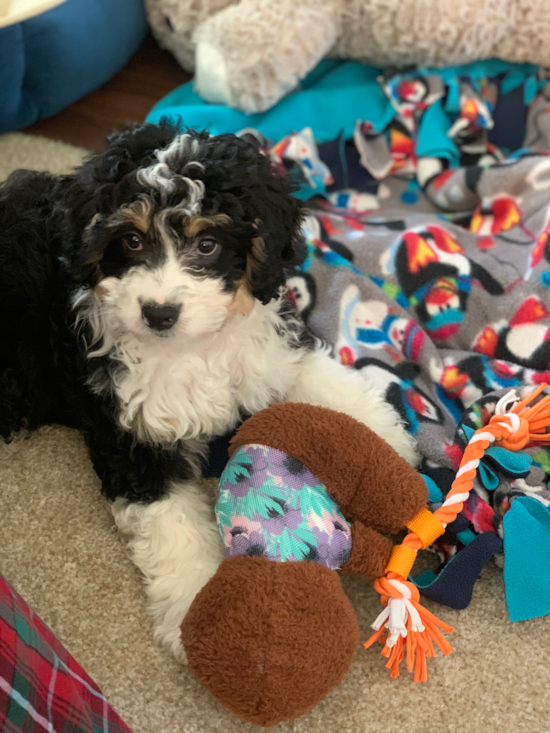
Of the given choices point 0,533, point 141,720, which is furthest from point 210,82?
point 141,720

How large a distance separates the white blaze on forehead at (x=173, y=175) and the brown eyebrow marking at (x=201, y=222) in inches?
0.6

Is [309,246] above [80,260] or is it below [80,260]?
below

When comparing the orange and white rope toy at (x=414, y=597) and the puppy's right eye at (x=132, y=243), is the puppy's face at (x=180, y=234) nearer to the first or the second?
the puppy's right eye at (x=132, y=243)

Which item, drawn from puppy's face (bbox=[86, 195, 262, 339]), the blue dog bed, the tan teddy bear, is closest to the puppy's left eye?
puppy's face (bbox=[86, 195, 262, 339])

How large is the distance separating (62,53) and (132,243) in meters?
1.62

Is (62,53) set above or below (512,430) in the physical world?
above

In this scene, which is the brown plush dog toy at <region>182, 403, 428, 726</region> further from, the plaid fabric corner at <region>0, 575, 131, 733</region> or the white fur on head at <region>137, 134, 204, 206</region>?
the white fur on head at <region>137, 134, 204, 206</region>

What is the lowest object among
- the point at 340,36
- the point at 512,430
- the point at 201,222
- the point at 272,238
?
the point at 512,430

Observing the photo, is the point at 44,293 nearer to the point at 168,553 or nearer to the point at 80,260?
the point at 80,260

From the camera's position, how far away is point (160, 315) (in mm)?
1234

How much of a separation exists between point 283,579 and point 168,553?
39 centimetres

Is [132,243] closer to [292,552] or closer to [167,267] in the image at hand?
[167,267]

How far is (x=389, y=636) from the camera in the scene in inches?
51.9

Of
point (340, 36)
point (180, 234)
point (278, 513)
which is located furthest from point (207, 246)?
point (340, 36)
